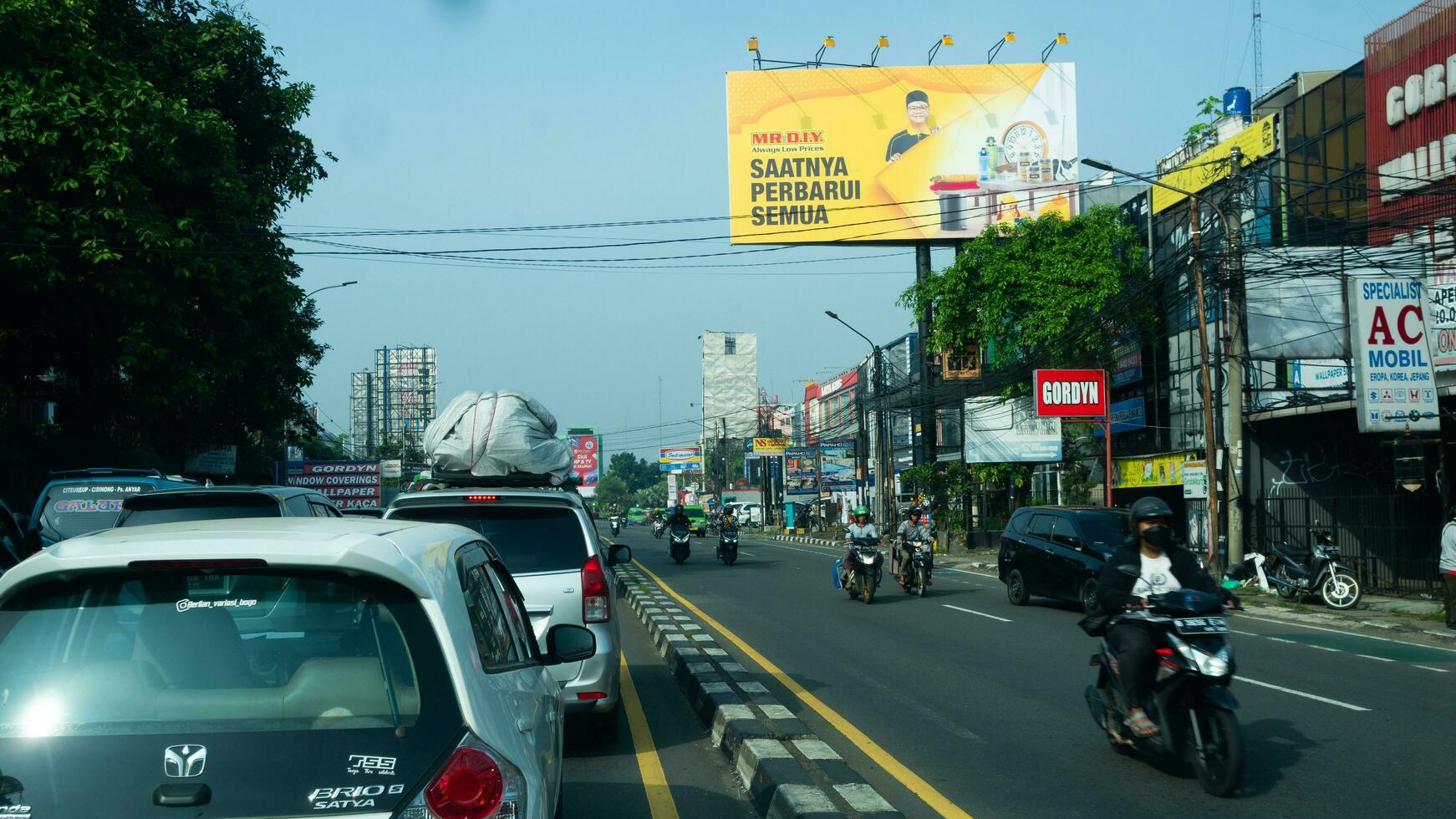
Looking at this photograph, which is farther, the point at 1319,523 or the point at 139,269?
the point at 1319,523

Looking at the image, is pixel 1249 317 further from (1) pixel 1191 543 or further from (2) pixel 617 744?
(2) pixel 617 744

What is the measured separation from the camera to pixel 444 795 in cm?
283

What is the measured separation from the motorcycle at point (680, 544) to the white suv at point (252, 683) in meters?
32.3

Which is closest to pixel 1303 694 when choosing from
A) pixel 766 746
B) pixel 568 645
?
pixel 766 746

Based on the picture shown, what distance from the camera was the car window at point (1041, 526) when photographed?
18.8 meters

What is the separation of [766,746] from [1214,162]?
32.7 m

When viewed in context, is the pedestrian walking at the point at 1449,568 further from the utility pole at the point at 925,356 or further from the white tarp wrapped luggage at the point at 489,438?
the utility pole at the point at 925,356

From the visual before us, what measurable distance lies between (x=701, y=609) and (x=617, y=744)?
35.1 ft

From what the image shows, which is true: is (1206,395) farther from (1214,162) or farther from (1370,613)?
(1214,162)

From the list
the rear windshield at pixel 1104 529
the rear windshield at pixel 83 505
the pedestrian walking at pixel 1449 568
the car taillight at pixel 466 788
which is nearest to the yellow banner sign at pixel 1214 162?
the rear windshield at pixel 1104 529

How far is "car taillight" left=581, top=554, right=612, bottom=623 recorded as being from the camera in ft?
24.5

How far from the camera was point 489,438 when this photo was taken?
13180 mm

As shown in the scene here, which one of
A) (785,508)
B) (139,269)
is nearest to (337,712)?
(139,269)

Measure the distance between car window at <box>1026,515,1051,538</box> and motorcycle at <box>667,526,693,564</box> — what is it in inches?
674
